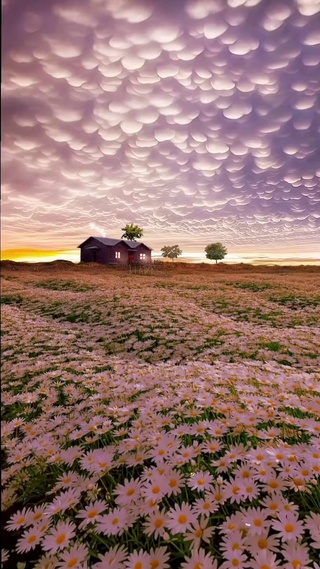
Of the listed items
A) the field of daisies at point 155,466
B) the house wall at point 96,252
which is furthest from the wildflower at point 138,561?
the house wall at point 96,252

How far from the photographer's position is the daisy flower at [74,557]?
1889 millimetres

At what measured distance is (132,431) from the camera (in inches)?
126

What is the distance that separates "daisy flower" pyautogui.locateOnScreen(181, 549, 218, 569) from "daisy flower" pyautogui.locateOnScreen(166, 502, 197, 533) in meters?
0.14

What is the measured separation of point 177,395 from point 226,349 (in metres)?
4.51

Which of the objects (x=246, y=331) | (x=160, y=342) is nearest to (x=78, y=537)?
(x=160, y=342)

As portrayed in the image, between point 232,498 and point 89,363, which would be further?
point 89,363

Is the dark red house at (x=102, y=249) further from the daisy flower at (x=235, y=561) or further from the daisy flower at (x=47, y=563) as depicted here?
the daisy flower at (x=235, y=561)

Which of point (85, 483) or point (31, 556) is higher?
point (85, 483)

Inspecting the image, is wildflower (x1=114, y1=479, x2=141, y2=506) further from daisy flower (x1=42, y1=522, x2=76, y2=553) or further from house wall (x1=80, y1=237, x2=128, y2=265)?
house wall (x1=80, y1=237, x2=128, y2=265)

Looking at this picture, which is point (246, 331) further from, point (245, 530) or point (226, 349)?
point (245, 530)

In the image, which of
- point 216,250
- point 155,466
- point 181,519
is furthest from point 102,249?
point 216,250

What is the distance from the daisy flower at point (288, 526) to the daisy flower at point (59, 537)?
1372 mm

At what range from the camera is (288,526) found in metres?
1.98

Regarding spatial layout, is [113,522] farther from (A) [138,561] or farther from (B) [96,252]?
(B) [96,252]
